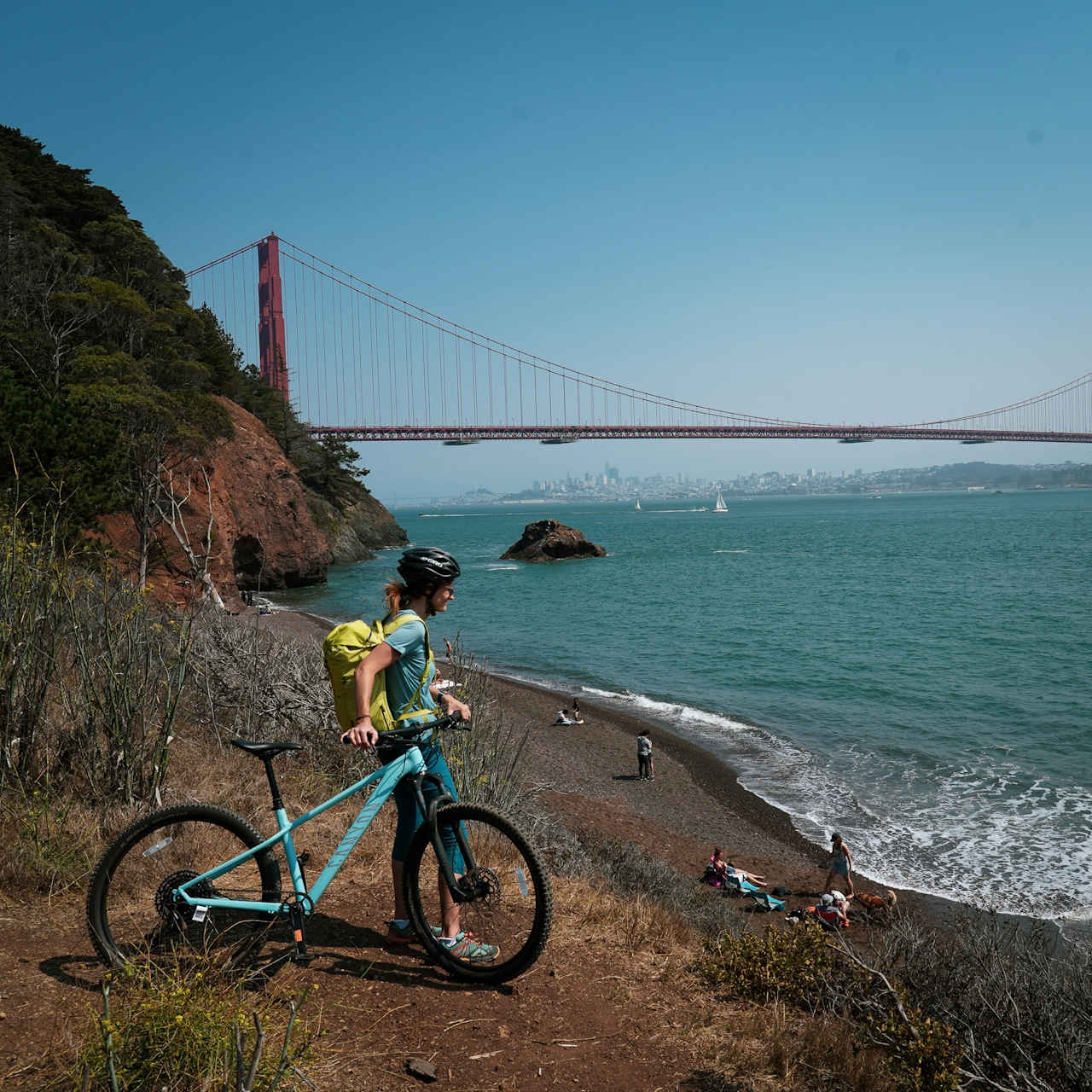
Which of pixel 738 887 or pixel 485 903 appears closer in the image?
pixel 485 903

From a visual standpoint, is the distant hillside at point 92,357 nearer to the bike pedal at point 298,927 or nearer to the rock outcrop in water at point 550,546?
the bike pedal at point 298,927

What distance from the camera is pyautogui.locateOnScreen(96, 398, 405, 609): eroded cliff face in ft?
70.6

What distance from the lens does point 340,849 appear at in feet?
9.89

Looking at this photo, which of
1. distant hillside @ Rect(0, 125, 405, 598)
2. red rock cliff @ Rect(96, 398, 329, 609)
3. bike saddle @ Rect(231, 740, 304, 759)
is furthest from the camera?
red rock cliff @ Rect(96, 398, 329, 609)

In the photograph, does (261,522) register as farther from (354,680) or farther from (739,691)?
(354,680)

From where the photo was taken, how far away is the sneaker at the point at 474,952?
3066 mm

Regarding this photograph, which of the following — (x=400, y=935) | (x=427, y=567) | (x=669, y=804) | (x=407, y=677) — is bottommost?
(x=669, y=804)

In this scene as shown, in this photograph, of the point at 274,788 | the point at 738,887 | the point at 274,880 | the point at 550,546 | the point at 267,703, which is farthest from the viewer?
the point at 550,546

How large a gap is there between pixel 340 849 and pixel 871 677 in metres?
20.9

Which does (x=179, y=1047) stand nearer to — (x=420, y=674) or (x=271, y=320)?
(x=420, y=674)

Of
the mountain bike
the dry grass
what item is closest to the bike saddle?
the mountain bike

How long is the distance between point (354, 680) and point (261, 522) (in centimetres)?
3742

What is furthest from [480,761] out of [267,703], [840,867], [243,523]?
[243,523]

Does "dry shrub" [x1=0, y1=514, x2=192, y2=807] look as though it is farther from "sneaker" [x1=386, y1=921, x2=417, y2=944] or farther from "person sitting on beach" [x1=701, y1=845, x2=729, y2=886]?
"person sitting on beach" [x1=701, y1=845, x2=729, y2=886]
